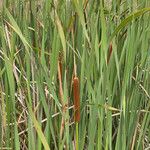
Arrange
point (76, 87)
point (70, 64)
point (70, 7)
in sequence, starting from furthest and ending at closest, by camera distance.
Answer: point (70, 7) < point (70, 64) < point (76, 87)

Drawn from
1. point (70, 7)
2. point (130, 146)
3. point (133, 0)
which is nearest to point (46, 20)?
point (70, 7)

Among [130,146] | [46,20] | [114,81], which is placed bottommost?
[130,146]

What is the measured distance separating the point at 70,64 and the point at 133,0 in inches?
9.5

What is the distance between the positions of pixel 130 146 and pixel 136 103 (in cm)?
9

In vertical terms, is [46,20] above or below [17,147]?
above

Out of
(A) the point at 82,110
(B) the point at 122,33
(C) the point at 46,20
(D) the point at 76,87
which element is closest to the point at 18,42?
(C) the point at 46,20

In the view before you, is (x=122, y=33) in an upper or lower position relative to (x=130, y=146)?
upper

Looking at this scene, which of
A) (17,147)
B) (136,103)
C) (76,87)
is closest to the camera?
(76,87)

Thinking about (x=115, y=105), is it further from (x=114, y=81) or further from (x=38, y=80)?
(x=38, y=80)

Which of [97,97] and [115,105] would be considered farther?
[115,105]

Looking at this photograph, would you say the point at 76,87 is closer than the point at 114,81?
Yes

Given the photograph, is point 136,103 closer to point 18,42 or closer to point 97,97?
point 97,97

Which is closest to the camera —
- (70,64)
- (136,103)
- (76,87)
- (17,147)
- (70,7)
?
(76,87)

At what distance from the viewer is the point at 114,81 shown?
34.3 inches
